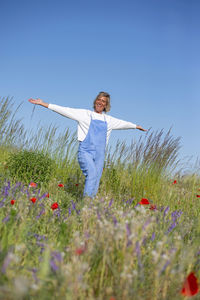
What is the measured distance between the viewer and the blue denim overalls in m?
4.30

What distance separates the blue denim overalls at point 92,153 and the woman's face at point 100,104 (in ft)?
1.03

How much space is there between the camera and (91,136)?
14.6 feet

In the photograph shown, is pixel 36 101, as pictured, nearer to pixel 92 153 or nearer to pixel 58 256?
pixel 92 153

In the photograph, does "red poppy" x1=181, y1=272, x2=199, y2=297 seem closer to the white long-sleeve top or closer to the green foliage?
the white long-sleeve top

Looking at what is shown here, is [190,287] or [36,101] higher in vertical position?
[36,101]

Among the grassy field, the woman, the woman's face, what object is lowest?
the grassy field

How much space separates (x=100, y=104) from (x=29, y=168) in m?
1.65

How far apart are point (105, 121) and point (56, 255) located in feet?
11.1

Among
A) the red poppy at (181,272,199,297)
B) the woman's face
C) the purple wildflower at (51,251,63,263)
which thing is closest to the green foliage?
the woman's face

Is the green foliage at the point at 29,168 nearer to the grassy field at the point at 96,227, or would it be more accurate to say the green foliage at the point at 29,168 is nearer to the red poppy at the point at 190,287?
the grassy field at the point at 96,227

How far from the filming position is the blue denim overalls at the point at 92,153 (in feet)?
14.1

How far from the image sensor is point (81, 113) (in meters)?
4.61

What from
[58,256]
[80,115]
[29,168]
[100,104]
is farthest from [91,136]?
[58,256]

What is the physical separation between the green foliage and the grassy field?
0.02m
